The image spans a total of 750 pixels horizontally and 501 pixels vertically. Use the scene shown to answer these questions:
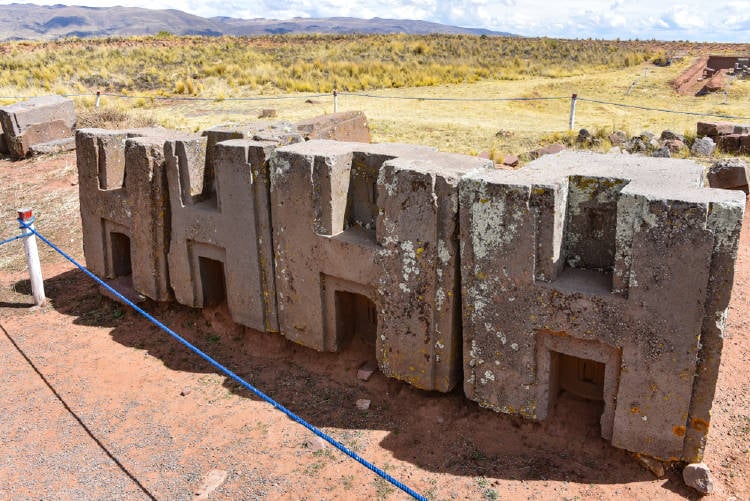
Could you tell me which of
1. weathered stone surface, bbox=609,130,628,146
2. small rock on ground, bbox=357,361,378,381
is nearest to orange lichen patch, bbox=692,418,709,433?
small rock on ground, bbox=357,361,378,381

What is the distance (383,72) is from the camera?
89.7ft

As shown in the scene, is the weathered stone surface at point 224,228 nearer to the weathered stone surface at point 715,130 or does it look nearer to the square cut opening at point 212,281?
the square cut opening at point 212,281

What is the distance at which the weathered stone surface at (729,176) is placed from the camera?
8.48 meters

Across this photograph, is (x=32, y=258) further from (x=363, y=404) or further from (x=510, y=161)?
(x=510, y=161)

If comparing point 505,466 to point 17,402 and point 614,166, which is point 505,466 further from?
point 17,402

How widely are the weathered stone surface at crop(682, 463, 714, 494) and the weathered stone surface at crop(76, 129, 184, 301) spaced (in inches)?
195

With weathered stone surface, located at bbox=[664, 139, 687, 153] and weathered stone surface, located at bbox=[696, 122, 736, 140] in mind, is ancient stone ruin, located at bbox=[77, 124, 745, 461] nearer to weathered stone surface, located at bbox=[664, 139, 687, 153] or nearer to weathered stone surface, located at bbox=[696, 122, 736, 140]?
weathered stone surface, located at bbox=[664, 139, 687, 153]

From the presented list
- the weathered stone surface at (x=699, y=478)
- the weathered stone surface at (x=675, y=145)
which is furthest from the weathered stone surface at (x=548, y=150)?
the weathered stone surface at (x=699, y=478)

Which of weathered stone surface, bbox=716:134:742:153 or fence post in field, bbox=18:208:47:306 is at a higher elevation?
weathered stone surface, bbox=716:134:742:153

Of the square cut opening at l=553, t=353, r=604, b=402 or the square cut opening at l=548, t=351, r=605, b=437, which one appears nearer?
the square cut opening at l=548, t=351, r=605, b=437

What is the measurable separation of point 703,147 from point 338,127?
673cm

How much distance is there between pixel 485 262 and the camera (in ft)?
13.9

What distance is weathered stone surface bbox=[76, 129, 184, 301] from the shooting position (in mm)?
6277

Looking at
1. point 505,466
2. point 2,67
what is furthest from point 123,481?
point 2,67
